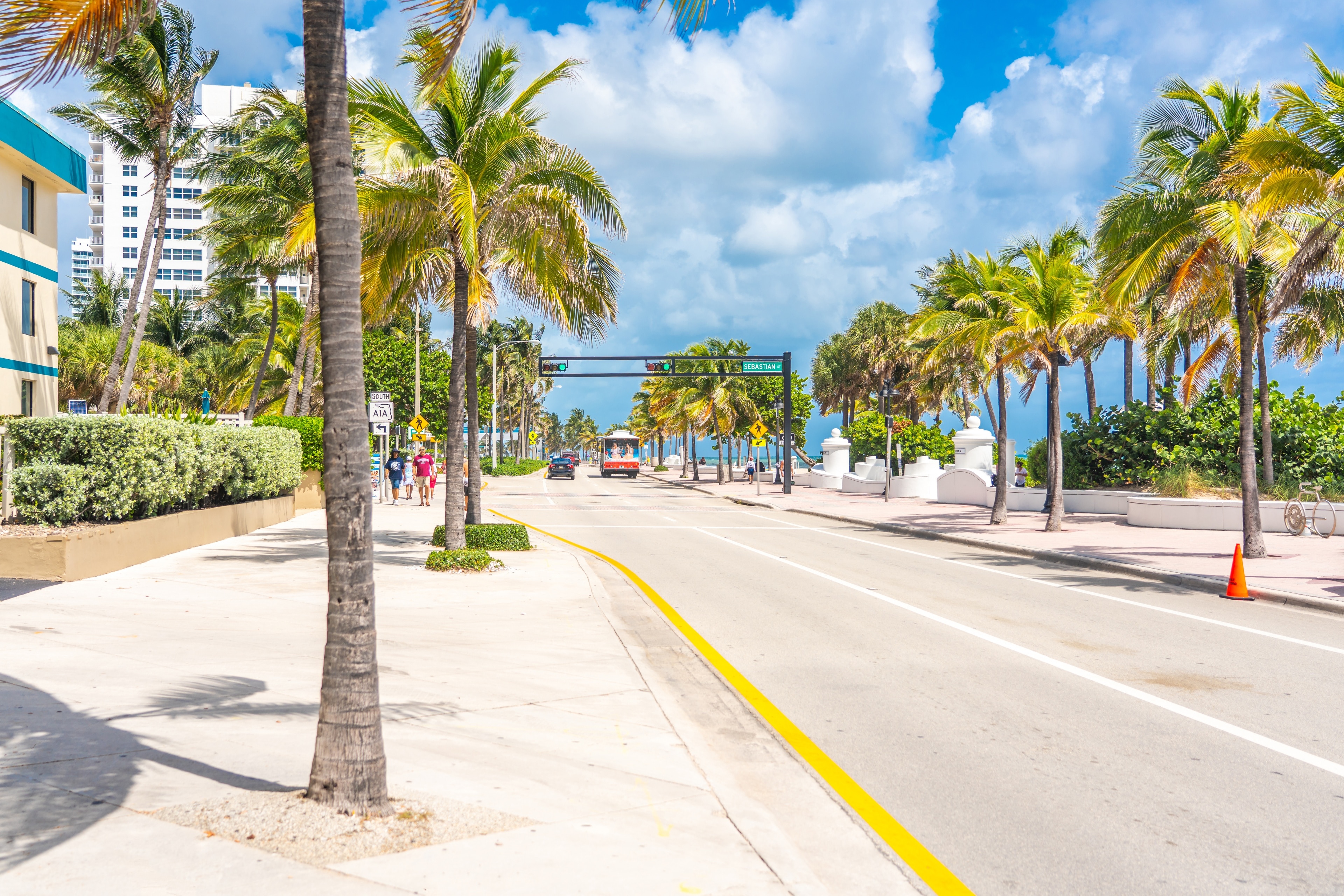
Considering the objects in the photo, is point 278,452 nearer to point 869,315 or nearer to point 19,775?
point 19,775

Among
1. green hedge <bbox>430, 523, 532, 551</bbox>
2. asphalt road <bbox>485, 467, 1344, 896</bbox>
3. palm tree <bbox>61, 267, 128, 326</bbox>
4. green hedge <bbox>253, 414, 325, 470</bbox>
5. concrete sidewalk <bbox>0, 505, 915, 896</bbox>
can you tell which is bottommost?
asphalt road <bbox>485, 467, 1344, 896</bbox>

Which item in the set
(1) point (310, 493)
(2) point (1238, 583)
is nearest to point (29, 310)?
(1) point (310, 493)

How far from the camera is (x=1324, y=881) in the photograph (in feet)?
13.2

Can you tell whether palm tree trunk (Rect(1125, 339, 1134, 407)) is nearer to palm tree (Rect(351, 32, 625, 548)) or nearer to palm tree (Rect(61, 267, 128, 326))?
palm tree (Rect(351, 32, 625, 548))

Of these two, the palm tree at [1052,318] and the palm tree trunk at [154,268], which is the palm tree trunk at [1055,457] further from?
the palm tree trunk at [154,268]

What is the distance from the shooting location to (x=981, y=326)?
2348cm

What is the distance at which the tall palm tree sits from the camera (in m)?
4.16

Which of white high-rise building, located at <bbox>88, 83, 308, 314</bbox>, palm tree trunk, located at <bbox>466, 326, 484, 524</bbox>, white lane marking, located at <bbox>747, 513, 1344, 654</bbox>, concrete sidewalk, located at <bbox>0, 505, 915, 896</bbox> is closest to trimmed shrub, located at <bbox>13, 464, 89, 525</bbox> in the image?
concrete sidewalk, located at <bbox>0, 505, 915, 896</bbox>

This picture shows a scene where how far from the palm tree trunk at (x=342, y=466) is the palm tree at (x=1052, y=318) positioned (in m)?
20.0

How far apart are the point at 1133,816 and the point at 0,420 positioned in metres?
15.4

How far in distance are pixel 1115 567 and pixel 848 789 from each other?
12364 mm

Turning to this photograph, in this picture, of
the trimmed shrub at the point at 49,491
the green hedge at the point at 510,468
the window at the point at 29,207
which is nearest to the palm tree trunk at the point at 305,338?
the window at the point at 29,207

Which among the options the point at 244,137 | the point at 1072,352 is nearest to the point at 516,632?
Answer: the point at 1072,352

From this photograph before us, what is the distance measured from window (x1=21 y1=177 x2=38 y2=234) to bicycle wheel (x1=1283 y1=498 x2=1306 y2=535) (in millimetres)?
29507
